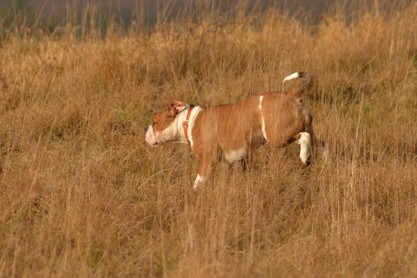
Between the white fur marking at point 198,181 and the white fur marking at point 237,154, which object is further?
the white fur marking at point 237,154

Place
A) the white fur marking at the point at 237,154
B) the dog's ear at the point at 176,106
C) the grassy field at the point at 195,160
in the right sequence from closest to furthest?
the grassy field at the point at 195,160 → the white fur marking at the point at 237,154 → the dog's ear at the point at 176,106

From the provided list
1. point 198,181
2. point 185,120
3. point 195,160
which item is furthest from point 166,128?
point 198,181

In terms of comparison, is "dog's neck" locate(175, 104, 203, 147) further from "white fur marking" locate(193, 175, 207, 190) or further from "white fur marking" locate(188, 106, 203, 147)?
"white fur marking" locate(193, 175, 207, 190)

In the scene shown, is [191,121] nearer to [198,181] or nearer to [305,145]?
[198,181]

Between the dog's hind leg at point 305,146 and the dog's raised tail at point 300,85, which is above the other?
the dog's raised tail at point 300,85

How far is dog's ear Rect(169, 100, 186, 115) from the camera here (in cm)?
667

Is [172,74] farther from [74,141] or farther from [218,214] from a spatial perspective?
[218,214]

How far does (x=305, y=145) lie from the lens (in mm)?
6113

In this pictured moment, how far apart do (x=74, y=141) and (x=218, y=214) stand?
273 cm

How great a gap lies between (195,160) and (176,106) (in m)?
0.49

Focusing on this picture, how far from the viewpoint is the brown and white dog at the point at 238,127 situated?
612 centimetres

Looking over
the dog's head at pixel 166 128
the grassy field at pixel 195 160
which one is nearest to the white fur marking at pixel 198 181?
the grassy field at pixel 195 160

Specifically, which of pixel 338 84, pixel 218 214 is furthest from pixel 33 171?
pixel 338 84

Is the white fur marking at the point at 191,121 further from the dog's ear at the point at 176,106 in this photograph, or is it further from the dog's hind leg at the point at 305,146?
the dog's hind leg at the point at 305,146
